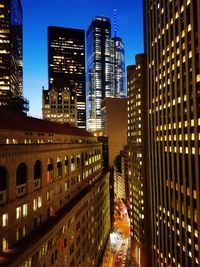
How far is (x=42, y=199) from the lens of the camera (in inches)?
1875

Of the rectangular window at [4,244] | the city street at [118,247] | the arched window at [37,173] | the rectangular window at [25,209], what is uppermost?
the arched window at [37,173]

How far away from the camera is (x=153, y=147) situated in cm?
9238

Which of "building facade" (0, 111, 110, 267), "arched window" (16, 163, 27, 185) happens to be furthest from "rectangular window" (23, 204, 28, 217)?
"arched window" (16, 163, 27, 185)

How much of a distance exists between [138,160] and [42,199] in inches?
2852

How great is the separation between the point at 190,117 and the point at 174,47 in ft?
61.7

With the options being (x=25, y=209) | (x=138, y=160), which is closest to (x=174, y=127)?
(x=25, y=209)

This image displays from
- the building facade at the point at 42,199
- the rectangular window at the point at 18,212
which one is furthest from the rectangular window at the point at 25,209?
the rectangular window at the point at 18,212

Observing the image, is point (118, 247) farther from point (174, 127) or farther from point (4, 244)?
point (4, 244)

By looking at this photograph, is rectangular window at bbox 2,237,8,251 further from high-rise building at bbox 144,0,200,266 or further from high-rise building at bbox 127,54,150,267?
high-rise building at bbox 127,54,150,267

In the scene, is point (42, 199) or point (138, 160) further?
point (138, 160)

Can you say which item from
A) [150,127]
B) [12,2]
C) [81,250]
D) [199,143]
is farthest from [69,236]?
[12,2]

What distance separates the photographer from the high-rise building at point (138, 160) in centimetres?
10388

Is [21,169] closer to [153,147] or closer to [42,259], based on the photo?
[42,259]

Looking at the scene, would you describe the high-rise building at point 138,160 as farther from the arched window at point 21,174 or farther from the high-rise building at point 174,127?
the arched window at point 21,174
